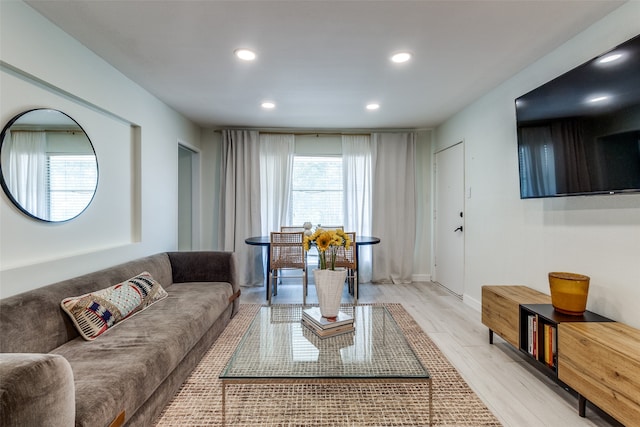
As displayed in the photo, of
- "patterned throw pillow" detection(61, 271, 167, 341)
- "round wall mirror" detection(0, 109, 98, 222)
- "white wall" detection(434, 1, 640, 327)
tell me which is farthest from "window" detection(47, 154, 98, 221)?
"white wall" detection(434, 1, 640, 327)

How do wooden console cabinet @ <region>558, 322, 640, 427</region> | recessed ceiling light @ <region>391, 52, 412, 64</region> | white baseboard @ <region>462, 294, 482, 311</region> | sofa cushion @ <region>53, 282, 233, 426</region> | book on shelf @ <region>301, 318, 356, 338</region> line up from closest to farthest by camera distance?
sofa cushion @ <region>53, 282, 233, 426</region>
wooden console cabinet @ <region>558, 322, 640, 427</region>
book on shelf @ <region>301, 318, 356, 338</region>
recessed ceiling light @ <region>391, 52, 412, 64</region>
white baseboard @ <region>462, 294, 482, 311</region>

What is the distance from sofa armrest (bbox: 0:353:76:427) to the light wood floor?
6.63ft

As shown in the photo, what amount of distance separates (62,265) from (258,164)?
280 centimetres

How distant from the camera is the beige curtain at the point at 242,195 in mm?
4395

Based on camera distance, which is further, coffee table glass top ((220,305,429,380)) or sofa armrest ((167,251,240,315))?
sofa armrest ((167,251,240,315))

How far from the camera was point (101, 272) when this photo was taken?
2166mm

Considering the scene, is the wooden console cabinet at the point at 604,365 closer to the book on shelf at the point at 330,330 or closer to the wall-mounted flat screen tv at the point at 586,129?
the wall-mounted flat screen tv at the point at 586,129

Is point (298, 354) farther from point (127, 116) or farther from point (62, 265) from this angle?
point (127, 116)

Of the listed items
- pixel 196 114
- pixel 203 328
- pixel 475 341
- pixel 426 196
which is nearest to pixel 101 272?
pixel 203 328

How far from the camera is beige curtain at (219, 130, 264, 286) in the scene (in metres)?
4.39

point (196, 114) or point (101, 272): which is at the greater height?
point (196, 114)

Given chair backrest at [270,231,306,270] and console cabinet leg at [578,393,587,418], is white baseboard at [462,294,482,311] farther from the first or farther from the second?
chair backrest at [270,231,306,270]

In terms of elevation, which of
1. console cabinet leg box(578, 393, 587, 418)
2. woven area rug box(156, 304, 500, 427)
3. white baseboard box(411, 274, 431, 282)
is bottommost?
woven area rug box(156, 304, 500, 427)

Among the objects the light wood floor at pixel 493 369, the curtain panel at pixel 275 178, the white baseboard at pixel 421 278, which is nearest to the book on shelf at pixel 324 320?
the light wood floor at pixel 493 369
